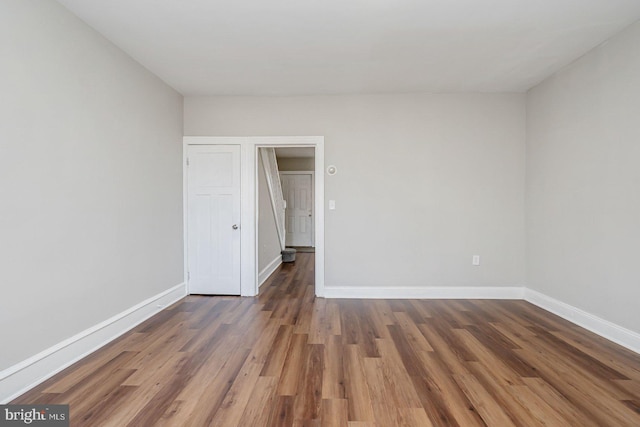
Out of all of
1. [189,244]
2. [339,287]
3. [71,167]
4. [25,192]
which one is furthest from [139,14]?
[339,287]

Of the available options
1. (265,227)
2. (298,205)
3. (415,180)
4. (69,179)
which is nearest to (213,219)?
(265,227)

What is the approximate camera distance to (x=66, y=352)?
214 cm

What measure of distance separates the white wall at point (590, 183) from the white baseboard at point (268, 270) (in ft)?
11.6

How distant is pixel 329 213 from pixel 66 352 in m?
2.75

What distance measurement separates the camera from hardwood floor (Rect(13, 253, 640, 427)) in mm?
1641

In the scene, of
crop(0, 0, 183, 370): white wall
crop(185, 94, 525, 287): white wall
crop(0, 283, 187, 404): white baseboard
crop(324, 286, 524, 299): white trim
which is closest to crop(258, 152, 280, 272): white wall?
crop(185, 94, 525, 287): white wall

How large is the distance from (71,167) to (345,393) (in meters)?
2.48

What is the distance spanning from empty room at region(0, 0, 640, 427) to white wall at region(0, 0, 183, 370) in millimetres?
16

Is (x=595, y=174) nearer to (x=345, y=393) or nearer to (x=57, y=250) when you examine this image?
(x=345, y=393)

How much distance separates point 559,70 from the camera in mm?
3146

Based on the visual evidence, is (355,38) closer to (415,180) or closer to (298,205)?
(415,180)

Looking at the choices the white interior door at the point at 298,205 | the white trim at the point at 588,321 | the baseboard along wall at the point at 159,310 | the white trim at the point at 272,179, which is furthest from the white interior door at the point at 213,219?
the white interior door at the point at 298,205

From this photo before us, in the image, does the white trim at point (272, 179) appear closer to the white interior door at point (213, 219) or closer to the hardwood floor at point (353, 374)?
the white interior door at point (213, 219)

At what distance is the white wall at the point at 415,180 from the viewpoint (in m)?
3.74
